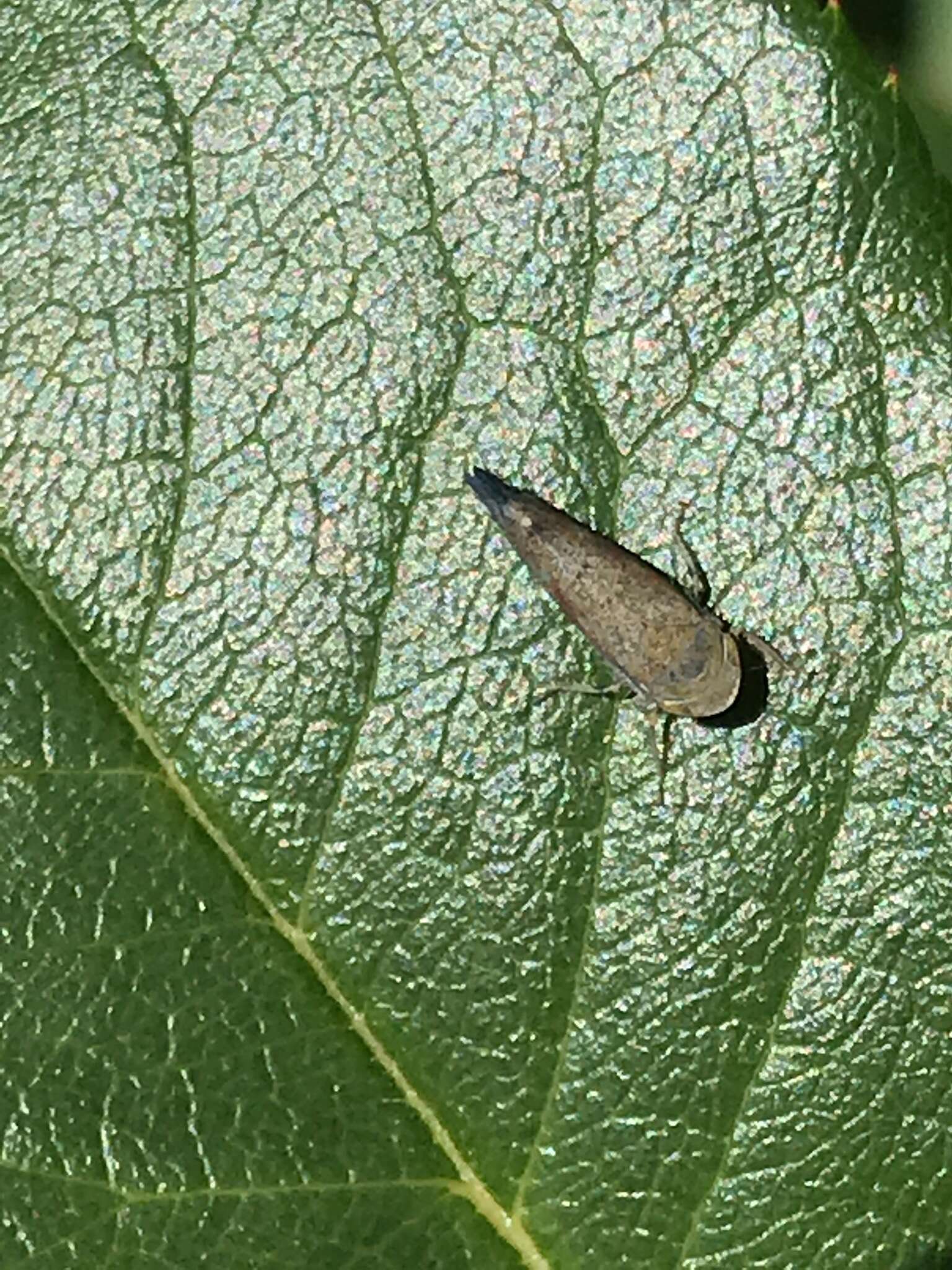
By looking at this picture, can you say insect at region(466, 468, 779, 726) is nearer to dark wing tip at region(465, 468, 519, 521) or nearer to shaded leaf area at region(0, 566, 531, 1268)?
dark wing tip at region(465, 468, 519, 521)

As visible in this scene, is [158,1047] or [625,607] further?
[625,607]

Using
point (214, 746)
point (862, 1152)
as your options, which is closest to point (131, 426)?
point (214, 746)

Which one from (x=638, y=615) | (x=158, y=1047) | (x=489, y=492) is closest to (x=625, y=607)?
(x=638, y=615)

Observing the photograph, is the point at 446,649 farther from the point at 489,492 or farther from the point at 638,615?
the point at 638,615

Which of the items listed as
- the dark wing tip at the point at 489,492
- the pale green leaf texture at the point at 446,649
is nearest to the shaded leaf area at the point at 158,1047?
the pale green leaf texture at the point at 446,649

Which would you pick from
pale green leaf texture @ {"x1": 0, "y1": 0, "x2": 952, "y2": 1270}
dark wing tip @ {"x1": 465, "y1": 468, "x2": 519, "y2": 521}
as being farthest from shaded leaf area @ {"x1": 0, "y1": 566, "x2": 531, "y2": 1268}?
dark wing tip @ {"x1": 465, "y1": 468, "x2": 519, "y2": 521}

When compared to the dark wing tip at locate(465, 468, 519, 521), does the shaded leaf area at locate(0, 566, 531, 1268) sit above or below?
below

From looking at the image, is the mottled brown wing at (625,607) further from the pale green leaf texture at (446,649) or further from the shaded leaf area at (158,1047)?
the shaded leaf area at (158,1047)
